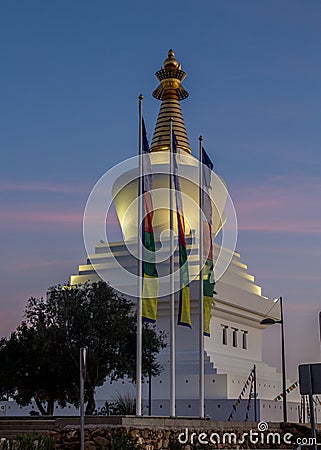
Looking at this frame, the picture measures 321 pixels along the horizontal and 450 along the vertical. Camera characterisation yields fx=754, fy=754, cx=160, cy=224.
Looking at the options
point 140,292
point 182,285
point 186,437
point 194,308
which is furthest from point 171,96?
point 186,437

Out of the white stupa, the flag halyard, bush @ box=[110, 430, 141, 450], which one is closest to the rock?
bush @ box=[110, 430, 141, 450]

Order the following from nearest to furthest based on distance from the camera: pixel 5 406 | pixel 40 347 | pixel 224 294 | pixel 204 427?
pixel 204 427
pixel 40 347
pixel 5 406
pixel 224 294

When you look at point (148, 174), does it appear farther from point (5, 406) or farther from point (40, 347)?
point (5, 406)

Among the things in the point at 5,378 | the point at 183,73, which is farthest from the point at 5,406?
the point at 183,73

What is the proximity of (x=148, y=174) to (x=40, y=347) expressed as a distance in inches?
448

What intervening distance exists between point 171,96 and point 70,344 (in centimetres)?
2699

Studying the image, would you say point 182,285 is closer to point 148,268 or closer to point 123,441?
point 148,268

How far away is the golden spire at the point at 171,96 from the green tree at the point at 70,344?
21.1 metres

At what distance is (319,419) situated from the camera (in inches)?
1857

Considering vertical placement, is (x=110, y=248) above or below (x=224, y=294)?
above

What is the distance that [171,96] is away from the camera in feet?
179

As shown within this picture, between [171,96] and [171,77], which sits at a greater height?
[171,77]

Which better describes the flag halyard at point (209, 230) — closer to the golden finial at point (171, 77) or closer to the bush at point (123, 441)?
the bush at point (123, 441)

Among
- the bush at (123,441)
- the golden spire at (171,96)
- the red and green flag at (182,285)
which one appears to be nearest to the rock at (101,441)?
the bush at (123,441)
